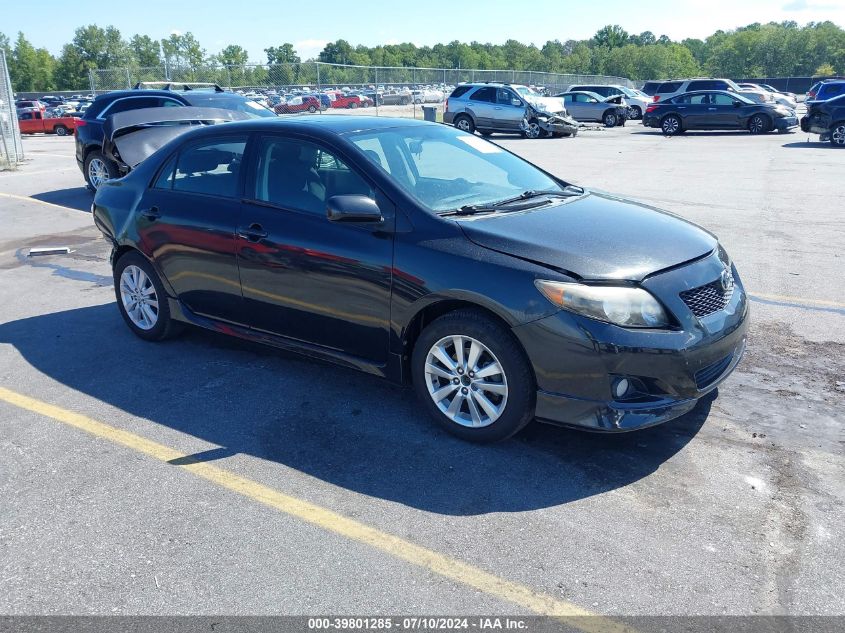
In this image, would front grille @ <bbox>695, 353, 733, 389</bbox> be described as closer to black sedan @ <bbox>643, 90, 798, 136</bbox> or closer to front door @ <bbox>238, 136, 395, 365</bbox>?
front door @ <bbox>238, 136, 395, 365</bbox>

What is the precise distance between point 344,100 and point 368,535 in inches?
1386

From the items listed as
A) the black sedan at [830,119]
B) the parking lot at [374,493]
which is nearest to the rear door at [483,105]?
the black sedan at [830,119]

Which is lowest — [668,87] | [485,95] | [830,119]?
[830,119]

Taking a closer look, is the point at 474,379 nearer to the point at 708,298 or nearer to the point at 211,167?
the point at 708,298

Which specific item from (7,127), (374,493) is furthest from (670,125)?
(374,493)

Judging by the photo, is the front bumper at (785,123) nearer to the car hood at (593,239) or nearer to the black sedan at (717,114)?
the black sedan at (717,114)

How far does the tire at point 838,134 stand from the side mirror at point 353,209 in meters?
21.7

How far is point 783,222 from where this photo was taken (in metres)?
10.3

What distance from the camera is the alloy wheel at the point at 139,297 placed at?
232 inches

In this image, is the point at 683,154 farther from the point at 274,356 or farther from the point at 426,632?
the point at 426,632

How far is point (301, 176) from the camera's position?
485 centimetres

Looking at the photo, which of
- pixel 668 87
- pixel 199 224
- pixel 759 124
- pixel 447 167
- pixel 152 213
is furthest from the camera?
pixel 668 87

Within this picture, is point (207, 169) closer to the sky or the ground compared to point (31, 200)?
closer to the sky

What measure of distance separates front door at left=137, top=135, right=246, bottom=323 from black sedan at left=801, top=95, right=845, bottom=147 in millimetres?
21328
